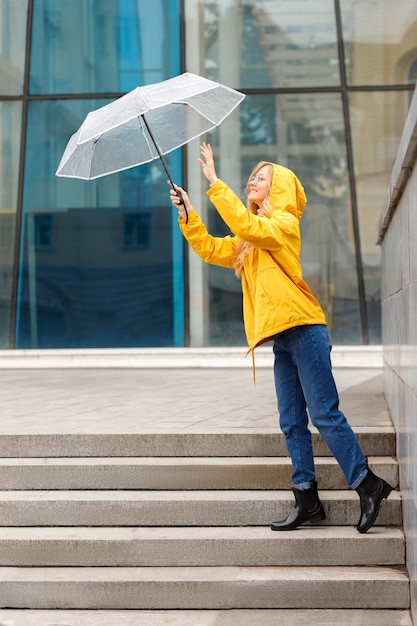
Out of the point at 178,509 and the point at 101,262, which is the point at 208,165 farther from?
the point at 101,262

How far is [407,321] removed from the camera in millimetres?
4703

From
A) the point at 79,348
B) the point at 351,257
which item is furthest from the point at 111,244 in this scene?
the point at 351,257

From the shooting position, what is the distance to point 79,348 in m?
12.8

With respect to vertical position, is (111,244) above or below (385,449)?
above

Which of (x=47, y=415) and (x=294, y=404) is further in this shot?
(x=47, y=415)

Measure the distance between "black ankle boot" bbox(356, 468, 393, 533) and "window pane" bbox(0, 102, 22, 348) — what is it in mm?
8833

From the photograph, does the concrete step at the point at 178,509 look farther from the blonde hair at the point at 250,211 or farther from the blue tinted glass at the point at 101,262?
the blue tinted glass at the point at 101,262

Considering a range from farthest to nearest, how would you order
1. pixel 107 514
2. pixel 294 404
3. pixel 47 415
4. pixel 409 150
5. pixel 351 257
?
pixel 351 257
pixel 47 415
pixel 107 514
pixel 294 404
pixel 409 150

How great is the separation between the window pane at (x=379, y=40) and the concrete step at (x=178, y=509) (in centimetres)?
873

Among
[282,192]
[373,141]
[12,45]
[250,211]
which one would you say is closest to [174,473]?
[250,211]

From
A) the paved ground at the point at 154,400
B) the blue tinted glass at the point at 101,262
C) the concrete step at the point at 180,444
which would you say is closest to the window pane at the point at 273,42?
the blue tinted glass at the point at 101,262

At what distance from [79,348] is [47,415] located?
19.4ft

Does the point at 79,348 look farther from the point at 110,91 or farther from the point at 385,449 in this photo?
the point at 385,449

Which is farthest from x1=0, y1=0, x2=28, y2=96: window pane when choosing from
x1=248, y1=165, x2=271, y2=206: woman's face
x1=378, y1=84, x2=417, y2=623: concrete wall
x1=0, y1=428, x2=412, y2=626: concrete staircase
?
x1=248, y1=165, x2=271, y2=206: woman's face
